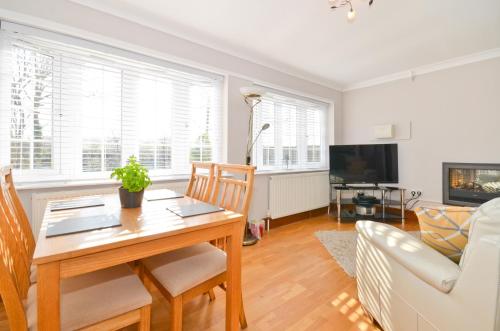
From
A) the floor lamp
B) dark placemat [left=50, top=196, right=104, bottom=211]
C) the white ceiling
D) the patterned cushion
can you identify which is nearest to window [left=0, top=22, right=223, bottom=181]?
the white ceiling

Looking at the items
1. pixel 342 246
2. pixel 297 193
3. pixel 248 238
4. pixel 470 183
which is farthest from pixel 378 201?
pixel 248 238

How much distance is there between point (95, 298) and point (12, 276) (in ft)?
1.03

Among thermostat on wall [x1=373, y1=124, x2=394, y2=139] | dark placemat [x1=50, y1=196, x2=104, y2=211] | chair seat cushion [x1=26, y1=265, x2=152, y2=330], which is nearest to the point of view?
chair seat cushion [x1=26, y1=265, x2=152, y2=330]

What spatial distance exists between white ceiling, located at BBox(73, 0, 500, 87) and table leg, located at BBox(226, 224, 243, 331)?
81.9 inches

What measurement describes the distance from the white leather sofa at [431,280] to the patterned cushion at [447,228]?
0.27ft

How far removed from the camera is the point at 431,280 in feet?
3.35

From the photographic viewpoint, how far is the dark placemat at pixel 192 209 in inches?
52.4

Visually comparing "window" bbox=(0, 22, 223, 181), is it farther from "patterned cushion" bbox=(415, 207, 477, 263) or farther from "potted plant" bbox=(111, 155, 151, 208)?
"patterned cushion" bbox=(415, 207, 477, 263)

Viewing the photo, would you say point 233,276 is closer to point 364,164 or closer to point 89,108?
point 89,108

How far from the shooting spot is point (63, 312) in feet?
3.08

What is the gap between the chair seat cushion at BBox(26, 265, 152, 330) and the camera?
932 millimetres

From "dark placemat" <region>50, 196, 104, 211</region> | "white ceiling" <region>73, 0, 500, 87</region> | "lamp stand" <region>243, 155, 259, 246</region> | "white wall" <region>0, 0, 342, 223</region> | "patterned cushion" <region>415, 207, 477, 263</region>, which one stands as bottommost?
"lamp stand" <region>243, 155, 259, 246</region>

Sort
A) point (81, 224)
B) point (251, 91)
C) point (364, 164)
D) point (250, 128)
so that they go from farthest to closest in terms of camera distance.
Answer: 1. point (364, 164)
2. point (250, 128)
3. point (251, 91)
4. point (81, 224)

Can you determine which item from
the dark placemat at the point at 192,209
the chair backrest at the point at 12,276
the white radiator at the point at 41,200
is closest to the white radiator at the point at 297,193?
the dark placemat at the point at 192,209
